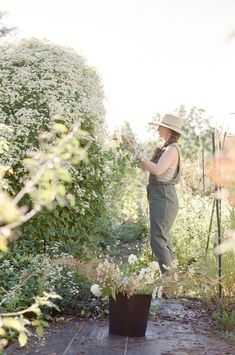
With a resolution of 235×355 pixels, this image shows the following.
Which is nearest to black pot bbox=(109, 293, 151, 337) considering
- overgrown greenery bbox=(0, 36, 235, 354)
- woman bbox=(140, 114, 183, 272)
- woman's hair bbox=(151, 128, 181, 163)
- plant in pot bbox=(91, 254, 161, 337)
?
plant in pot bbox=(91, 254, 161, 337)

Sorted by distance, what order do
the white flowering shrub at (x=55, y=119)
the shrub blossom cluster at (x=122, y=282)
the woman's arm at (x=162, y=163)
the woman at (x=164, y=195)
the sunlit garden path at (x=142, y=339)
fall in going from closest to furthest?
the sunlit garden path at (x=142, y=339)
the shrub blossom cluster at (x=122, y=282)
the woman's arm at (x=162, y=163)
the woman at (x=164, y=195)
the white flowering shrub at (x=55, y=119)

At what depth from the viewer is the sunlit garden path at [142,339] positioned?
4.36 metres

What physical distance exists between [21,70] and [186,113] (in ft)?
113

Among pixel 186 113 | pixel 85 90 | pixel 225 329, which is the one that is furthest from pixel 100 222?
pixel 186 113

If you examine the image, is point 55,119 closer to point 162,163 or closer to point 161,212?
point 162,163

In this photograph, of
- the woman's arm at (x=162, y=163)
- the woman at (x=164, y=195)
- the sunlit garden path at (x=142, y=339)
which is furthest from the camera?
the woman at (x=164, y=195)

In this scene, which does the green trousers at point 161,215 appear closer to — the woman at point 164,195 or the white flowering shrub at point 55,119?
the woman at point 164,195

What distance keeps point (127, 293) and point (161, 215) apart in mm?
1642

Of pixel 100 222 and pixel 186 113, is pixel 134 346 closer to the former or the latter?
pixel 100 222

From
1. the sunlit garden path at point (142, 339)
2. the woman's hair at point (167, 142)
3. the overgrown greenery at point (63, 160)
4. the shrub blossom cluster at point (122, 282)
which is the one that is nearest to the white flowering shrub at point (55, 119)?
the overgrown greenery at point (63, 160)

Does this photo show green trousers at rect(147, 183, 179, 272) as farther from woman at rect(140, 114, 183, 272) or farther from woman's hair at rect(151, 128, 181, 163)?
woman's hair at rect(151, 128, 181, 163)

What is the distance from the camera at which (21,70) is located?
6.53m

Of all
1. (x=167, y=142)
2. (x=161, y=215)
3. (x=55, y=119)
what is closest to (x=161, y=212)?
(x=161, y=215)

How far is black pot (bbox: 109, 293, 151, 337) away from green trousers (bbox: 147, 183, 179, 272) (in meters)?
1.48
